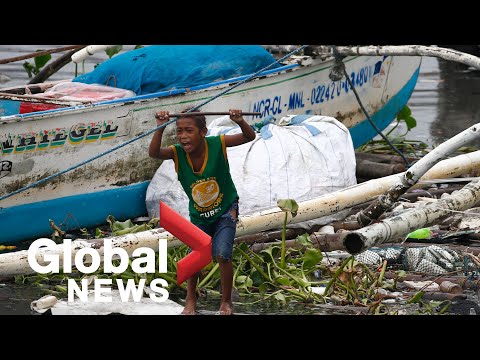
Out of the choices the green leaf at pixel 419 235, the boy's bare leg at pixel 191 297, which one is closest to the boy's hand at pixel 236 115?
the boy's bare leg at pixel 191 297

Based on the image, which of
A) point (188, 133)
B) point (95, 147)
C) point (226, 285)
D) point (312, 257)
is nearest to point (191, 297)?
point (226, 285)

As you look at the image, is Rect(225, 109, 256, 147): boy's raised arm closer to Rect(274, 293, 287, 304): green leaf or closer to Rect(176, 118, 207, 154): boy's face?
Rect(176, 118, 207, 154): boy's face

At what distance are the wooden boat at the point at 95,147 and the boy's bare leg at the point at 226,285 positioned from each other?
82.2 inches

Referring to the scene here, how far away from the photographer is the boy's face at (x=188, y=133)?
5984 millimetres

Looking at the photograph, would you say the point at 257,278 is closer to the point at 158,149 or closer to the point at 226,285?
the point at 226,285

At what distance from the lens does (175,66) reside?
8664mm

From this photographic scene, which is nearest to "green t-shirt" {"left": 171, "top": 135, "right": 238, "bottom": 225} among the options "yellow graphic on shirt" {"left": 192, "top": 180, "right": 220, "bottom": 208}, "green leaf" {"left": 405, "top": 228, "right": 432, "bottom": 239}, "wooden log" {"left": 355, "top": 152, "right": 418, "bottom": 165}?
"yellow graphic on shirt" {"left": 192, "top": 180, "right": 220, "bottom": 208}

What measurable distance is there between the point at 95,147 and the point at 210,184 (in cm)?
217

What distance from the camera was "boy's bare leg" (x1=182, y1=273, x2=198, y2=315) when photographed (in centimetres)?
619

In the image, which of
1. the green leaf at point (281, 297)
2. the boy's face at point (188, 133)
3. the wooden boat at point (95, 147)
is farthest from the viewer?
the wooden boat at point (95, 147)

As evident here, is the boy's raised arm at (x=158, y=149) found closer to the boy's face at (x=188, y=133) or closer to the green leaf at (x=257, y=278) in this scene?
the boy's face at (x=188, y=133)

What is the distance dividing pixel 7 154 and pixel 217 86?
5.73 feet

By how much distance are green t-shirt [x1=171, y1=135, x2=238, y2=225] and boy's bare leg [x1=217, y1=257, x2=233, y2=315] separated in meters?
0.24

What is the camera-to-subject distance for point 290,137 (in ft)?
26.9
